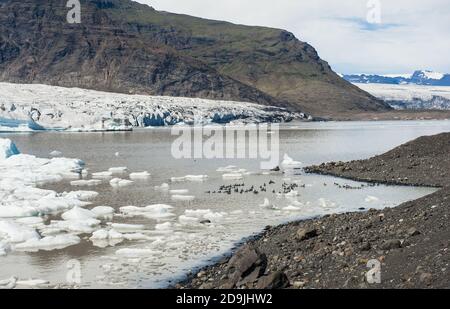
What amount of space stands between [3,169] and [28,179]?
4.53 metres

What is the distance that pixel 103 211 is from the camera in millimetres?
23328

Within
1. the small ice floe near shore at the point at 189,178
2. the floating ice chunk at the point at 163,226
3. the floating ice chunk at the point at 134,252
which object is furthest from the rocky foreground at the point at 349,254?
the small ice floe near shore at the point at 189,178

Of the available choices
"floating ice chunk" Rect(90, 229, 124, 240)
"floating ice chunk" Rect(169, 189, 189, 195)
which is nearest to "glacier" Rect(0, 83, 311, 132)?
"floating ice chunk" Rect(169, 189, 189, 195)

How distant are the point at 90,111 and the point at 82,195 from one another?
76464 millimetres

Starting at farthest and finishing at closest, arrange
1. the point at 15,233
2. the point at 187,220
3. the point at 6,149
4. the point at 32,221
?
the point at 6,149 < the point at 187,220 < the point at 32,221 < the point at 15,233

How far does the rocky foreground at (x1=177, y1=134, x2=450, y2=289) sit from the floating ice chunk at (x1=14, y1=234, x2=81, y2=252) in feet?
17.9

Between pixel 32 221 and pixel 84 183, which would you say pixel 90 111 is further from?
pixel 32 221

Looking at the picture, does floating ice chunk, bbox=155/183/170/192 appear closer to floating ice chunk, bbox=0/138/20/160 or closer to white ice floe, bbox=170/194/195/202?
white ice floe, bbox=170/194/195/202

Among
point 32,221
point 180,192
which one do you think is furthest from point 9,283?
point 180,192

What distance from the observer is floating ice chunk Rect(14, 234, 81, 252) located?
17.3 metres

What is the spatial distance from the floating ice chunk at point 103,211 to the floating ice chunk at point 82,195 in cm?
331

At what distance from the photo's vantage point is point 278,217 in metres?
22.2

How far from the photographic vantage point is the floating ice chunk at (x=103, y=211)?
22875mm
